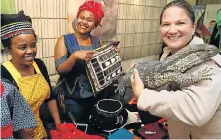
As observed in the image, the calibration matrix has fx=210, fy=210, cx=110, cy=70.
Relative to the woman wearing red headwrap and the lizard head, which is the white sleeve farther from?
the woman wearing red headwrap

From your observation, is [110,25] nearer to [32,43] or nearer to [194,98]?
[32,43]

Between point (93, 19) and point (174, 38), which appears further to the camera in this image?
point (93, 19)

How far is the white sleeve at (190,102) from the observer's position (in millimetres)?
697

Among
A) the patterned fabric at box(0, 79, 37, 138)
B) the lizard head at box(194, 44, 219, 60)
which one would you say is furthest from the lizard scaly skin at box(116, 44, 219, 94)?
the patterned fabric at box(0, 79, 37, 138)

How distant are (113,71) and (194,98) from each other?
972mm

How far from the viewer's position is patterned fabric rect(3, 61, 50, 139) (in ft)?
3.42

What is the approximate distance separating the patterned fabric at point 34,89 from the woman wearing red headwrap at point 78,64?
0.86 ft

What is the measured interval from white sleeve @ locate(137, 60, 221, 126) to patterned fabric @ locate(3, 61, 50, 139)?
0.60 metres

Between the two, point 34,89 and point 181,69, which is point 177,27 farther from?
point 34,89

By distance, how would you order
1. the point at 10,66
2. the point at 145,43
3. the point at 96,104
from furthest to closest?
the point at 145,43 < the point at 96,104 < the point at 10,66

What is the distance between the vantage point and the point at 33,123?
97 cm

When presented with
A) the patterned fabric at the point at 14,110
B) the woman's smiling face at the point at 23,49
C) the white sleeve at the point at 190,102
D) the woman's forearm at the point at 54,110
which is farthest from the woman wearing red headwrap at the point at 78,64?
the white sleeve at the point at 190,102

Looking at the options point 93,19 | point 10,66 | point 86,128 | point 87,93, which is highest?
point 93,19

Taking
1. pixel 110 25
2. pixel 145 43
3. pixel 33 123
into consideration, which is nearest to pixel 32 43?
pixel 33 123
